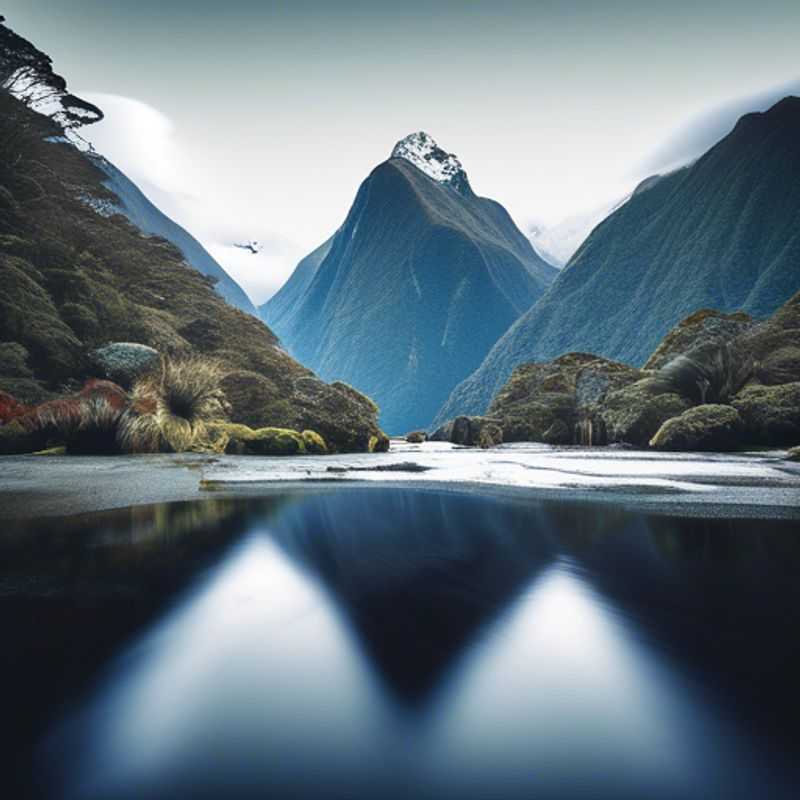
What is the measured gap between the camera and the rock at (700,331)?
25.8 metres

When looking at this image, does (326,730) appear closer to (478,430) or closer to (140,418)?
(140,418)

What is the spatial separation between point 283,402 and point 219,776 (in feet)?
57.4

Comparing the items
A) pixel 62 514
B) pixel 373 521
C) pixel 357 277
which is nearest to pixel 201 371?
pixel 62 514

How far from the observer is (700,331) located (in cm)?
2730

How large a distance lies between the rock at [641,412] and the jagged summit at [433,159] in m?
140

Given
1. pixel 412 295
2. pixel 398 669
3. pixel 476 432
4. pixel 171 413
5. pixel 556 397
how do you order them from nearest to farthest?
pixel 398 669
pixel 171 413
pixel 476 432
pixel 556 397
pixel 412 295

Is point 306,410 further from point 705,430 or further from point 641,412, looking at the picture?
point 705,430

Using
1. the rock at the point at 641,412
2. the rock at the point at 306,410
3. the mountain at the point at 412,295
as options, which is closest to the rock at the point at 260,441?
the rock at the point at 306,410

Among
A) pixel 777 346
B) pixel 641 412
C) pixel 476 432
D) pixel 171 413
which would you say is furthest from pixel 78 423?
pixel 777 346

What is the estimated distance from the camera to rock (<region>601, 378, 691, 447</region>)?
1959 cm

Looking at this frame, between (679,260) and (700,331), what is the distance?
48.3 metres

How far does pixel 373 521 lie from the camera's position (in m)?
5.34

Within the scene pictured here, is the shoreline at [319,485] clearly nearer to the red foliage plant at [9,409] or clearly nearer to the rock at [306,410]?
the red foliage plant at [9,409]

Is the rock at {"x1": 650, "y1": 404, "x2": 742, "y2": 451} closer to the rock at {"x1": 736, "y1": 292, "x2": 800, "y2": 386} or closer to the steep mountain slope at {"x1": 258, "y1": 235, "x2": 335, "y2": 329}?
the rock at {"x1": 736, "y1": 292, "x2": 800, "y2": 386}
